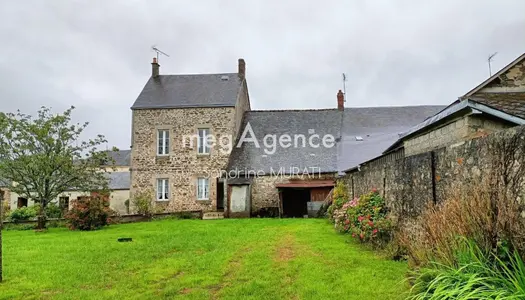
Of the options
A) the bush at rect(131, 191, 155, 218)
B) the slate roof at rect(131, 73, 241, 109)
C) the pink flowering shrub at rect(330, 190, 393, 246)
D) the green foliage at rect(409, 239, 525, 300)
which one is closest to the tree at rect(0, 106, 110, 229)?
the bush at rect(131, 191, 155, 218)

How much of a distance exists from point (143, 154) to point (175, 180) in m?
2.71

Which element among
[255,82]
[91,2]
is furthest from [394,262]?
[255,82]

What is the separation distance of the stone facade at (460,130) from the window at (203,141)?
16.6 meters

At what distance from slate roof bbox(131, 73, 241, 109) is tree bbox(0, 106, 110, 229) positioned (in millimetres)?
6326

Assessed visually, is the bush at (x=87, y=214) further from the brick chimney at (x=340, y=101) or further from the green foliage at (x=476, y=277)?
the brick chimney at (x=340, y=101)

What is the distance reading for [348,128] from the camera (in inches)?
954

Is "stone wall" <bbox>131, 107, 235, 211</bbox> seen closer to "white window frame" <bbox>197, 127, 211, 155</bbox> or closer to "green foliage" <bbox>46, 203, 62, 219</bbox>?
"white window frame" <bbox>197, 127, 211, 155</bbox>

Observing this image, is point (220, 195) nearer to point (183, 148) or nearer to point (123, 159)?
point (183, 148)

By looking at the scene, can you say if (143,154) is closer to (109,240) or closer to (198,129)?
(198,129)

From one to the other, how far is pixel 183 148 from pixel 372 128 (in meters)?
12.6

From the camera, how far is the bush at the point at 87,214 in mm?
15633

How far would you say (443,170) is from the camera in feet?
18.5

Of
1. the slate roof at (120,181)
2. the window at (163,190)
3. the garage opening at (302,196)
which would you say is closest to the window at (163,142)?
the window at (163,190)

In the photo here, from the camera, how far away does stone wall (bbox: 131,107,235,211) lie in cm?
2264
